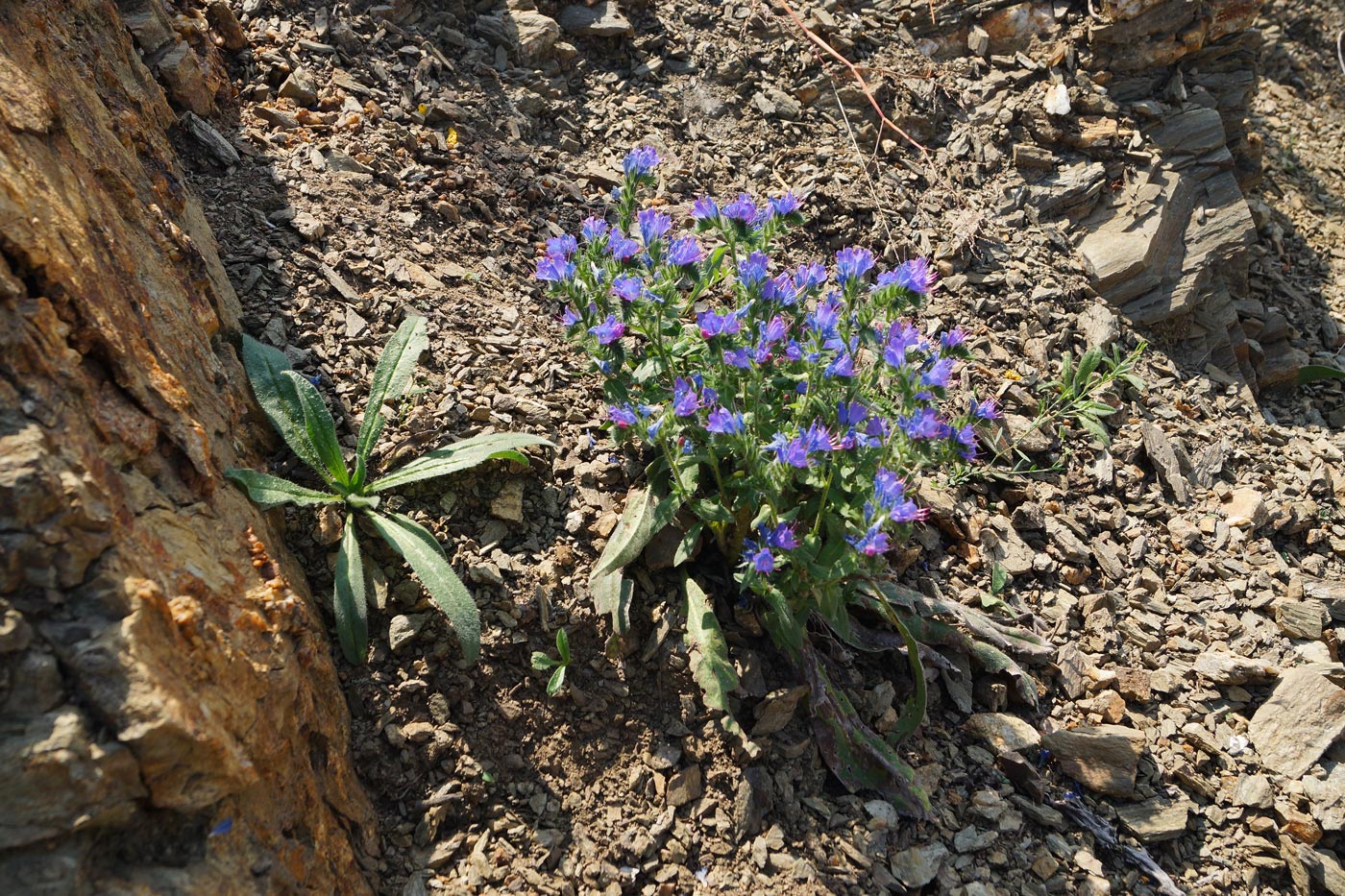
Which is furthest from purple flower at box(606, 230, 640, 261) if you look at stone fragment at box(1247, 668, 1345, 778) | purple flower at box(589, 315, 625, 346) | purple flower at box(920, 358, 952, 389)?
stone fragment at box(1247, 668, 1345, 778)

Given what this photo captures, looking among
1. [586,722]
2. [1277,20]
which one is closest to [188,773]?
[586,722]

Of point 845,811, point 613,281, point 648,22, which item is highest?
point 648,22

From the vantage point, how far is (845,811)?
9.96 feet

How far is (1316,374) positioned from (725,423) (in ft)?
14.1

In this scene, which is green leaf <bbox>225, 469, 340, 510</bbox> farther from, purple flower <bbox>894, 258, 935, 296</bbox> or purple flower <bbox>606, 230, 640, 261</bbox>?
purple flower <bbox>894, 258, 935, 296</bbox>

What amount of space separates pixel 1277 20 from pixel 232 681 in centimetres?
851

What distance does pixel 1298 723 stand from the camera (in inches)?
136

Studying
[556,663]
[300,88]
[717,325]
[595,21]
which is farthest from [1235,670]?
[300,88]

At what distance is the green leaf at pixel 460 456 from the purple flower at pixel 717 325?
2.32 feet

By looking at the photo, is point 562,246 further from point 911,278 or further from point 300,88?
point 300,88

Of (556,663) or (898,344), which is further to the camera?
→ (556,663)

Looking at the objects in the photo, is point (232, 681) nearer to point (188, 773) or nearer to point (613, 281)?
point (188, 773)

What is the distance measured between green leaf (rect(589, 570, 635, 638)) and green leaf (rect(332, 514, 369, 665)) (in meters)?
0.71

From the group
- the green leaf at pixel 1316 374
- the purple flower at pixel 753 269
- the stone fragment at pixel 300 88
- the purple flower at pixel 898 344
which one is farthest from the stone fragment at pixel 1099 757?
the stone fragment at pixel 300 88
